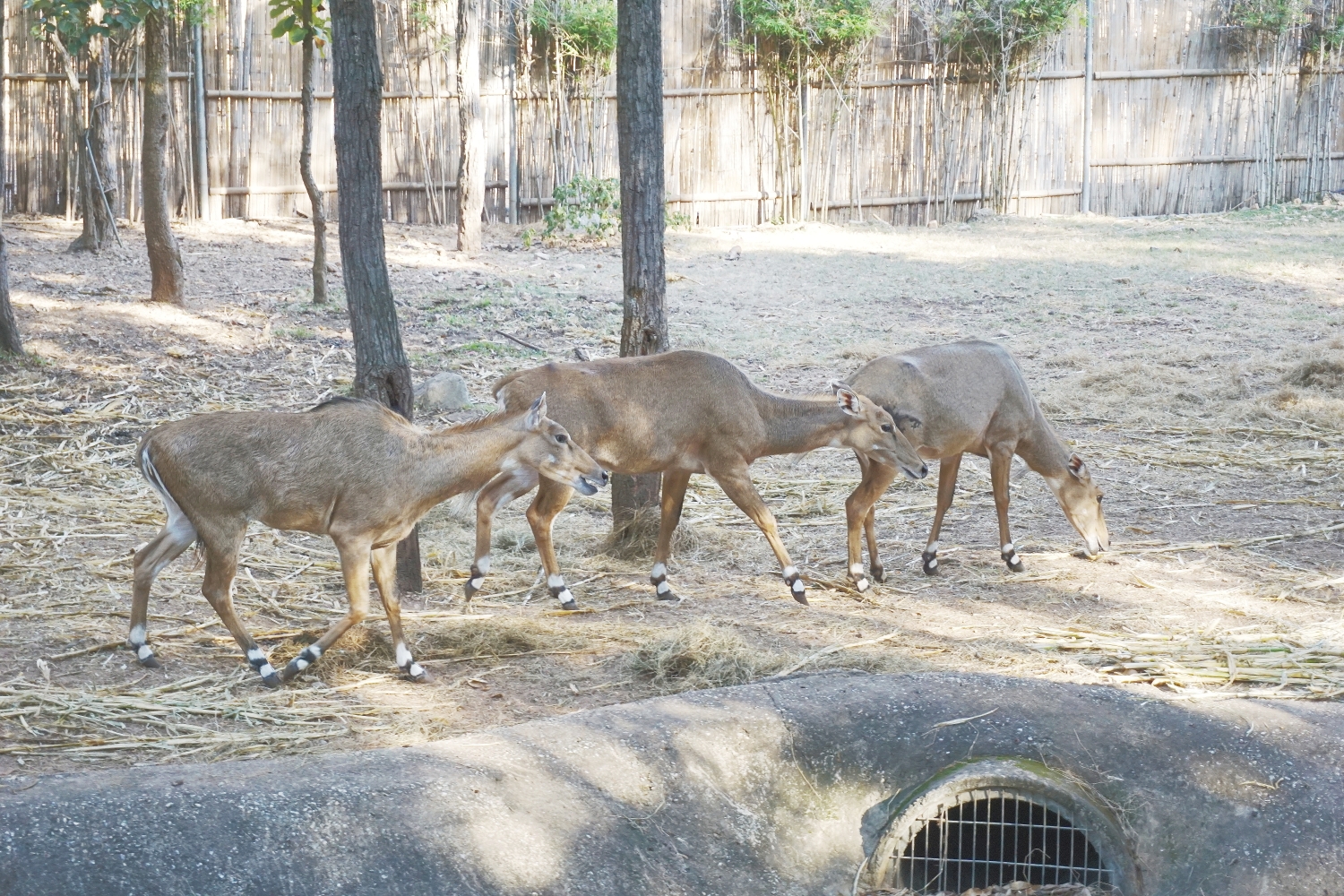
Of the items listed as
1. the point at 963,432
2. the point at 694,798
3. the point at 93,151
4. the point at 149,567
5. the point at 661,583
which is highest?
the point at 93,151

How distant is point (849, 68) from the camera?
21812 millimetres

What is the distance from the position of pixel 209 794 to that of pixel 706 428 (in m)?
4.32

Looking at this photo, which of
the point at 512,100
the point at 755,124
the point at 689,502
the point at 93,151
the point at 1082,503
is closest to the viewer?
the point at 1082,503

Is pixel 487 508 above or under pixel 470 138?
under

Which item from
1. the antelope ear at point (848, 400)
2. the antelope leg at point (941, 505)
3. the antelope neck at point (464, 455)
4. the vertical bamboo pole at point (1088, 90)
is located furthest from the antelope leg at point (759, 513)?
the vertical bamboo pole at point (1088, 90)

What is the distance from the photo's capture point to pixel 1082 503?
9.12 metres

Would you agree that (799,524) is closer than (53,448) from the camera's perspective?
Yes

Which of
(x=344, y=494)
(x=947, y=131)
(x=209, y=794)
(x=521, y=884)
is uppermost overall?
(x=947, y=131)

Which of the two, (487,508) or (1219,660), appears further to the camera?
(487,508)

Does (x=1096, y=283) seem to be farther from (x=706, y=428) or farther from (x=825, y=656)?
(x=825, y=656)

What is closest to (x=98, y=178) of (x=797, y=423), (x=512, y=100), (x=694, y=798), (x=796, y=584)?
(x=512, y=100)

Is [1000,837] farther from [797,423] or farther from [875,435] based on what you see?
[797,423]

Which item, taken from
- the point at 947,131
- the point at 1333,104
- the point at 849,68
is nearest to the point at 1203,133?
the point at 1333,104

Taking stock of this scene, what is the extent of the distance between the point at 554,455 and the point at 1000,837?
3.00 meters
